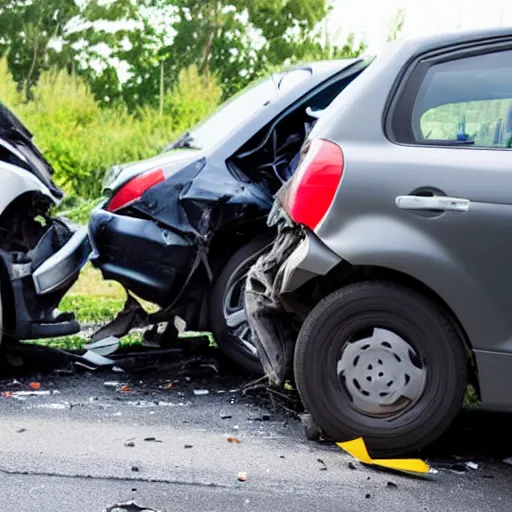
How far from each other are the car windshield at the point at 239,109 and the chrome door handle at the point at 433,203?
211 cm

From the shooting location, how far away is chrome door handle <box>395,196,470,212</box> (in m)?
4.03

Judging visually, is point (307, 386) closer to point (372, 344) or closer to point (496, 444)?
point (372, 344)

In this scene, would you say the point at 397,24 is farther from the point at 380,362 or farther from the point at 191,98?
the point at 380,362

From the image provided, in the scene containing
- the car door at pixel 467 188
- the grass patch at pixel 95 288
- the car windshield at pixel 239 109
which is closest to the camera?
the car door at pixel 467 188

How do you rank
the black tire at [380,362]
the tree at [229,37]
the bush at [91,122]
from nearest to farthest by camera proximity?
the black tire at [380,362]
the bush at [91,122]
the tree at [229,37]

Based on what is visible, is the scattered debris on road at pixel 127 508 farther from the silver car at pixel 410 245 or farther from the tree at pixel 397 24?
the tree at pixel 397 24

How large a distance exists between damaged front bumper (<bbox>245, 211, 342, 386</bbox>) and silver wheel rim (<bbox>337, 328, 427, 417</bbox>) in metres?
0.40

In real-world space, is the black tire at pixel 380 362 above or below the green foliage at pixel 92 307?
above

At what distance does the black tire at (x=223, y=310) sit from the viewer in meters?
5.78

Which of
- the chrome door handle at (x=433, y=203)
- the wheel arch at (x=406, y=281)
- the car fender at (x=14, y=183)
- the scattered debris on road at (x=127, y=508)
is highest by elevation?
the chrome door handle at (x=433, y=203)

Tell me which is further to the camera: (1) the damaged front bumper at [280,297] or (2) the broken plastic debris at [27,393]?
(2) the broken plastic debris at [27,393]

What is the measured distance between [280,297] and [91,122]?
39.7 ft

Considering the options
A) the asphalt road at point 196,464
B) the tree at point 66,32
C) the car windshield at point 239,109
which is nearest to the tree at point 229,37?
the tree at point 66,32

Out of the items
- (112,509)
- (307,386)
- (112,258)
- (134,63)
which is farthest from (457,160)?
(134,63)
